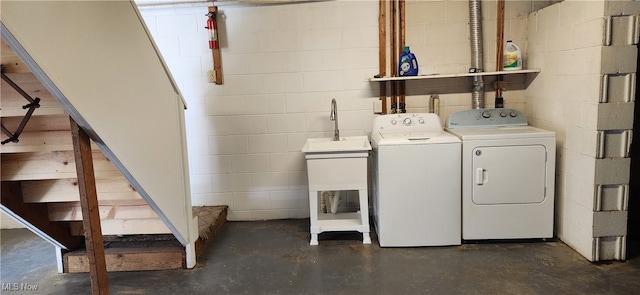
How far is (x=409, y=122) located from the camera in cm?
352

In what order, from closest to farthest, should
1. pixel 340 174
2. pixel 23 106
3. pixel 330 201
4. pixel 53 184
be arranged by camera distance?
pixel 23 106
pixel 53 184
pixel 340 174
pixel 330 201

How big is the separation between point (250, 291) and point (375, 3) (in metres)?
2.50

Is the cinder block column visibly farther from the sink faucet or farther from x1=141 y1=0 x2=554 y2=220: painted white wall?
the sink faucet

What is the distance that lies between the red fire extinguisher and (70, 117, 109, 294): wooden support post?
1.86 m

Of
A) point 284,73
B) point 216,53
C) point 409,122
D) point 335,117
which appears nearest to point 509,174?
point 409,122

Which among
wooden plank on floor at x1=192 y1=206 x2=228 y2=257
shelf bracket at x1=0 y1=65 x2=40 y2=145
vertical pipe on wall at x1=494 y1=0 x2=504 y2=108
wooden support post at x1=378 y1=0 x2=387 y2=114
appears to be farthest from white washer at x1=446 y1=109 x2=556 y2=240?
shelf bracket at x1=0 y1=65 x2=40 y2=145

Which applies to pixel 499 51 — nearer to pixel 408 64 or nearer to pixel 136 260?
pixel 408 64

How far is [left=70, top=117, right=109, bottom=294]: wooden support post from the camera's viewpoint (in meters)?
1.90

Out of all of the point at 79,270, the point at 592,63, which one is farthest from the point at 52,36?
the point at 592,63

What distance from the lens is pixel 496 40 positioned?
3.60m

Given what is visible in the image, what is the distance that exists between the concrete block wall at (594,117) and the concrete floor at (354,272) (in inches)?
9.2

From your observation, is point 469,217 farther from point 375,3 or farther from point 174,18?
point 174,18

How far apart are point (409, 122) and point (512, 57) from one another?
0.97 metres

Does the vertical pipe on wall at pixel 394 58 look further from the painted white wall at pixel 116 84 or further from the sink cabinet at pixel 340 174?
the painted white wall at pixel 116 84
